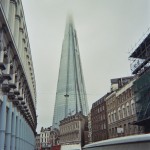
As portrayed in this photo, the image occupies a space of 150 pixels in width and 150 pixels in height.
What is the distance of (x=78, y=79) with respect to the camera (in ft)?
635

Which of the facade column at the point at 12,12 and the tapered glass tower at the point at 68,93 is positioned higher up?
the tapered glass tower at the point at 68,93

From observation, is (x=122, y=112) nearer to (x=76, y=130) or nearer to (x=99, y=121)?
(x=99, y=121)

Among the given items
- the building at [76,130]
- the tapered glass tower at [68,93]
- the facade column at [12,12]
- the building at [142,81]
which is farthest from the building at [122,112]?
the tapered glass tower at [68,93]

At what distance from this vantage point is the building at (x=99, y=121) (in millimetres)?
77012

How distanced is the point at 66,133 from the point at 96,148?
119142 mm

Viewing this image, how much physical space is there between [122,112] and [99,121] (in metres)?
26.7

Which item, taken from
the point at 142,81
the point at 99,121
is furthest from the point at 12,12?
the point at 99,121

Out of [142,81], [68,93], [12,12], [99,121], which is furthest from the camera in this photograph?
[68,93]

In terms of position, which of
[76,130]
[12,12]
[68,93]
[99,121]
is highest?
[68,93]

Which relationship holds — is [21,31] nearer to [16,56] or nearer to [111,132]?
[16,56]

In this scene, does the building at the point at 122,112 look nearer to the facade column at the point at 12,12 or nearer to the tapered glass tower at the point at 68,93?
the facade column at the point at 12,12

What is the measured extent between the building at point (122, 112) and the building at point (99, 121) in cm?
680

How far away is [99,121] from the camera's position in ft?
274

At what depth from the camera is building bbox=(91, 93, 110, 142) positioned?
253 feet
